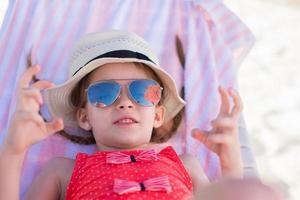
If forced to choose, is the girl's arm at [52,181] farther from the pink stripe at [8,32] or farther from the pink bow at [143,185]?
the pink stripe at [8,32]

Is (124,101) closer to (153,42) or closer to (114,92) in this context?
(114,92)

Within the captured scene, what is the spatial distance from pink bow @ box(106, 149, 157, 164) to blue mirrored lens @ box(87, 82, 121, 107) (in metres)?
0.16

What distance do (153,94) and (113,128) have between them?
17 centimetres

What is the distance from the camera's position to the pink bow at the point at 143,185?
1.80 metres

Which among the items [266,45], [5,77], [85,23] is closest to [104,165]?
[5,77]

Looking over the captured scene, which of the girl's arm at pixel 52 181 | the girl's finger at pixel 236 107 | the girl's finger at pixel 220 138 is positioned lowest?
the girl's arm at pixel 52 181

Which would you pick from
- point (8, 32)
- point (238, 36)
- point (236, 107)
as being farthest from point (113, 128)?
point (238, 36)

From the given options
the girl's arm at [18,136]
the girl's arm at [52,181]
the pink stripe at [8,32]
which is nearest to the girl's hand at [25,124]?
the girl's arm at [18,136]

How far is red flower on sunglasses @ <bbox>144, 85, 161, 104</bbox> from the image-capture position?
1.98 m

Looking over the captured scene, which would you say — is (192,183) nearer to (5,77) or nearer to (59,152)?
(59,152)

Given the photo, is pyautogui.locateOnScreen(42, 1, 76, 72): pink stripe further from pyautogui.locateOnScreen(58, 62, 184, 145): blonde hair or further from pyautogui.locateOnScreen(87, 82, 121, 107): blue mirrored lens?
pyautogui.locateOnScreen(87, 82, 121, 107): blue mirrored lens

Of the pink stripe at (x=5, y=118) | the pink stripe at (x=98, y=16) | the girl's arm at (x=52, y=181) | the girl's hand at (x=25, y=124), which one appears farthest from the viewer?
the pink stripe at (x=98, y=16)

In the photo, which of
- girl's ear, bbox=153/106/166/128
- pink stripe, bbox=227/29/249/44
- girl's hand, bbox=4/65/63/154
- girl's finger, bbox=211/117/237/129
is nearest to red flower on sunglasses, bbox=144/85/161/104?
girl's ear, bbox=153/106/166/128

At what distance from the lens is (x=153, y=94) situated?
1998mm
